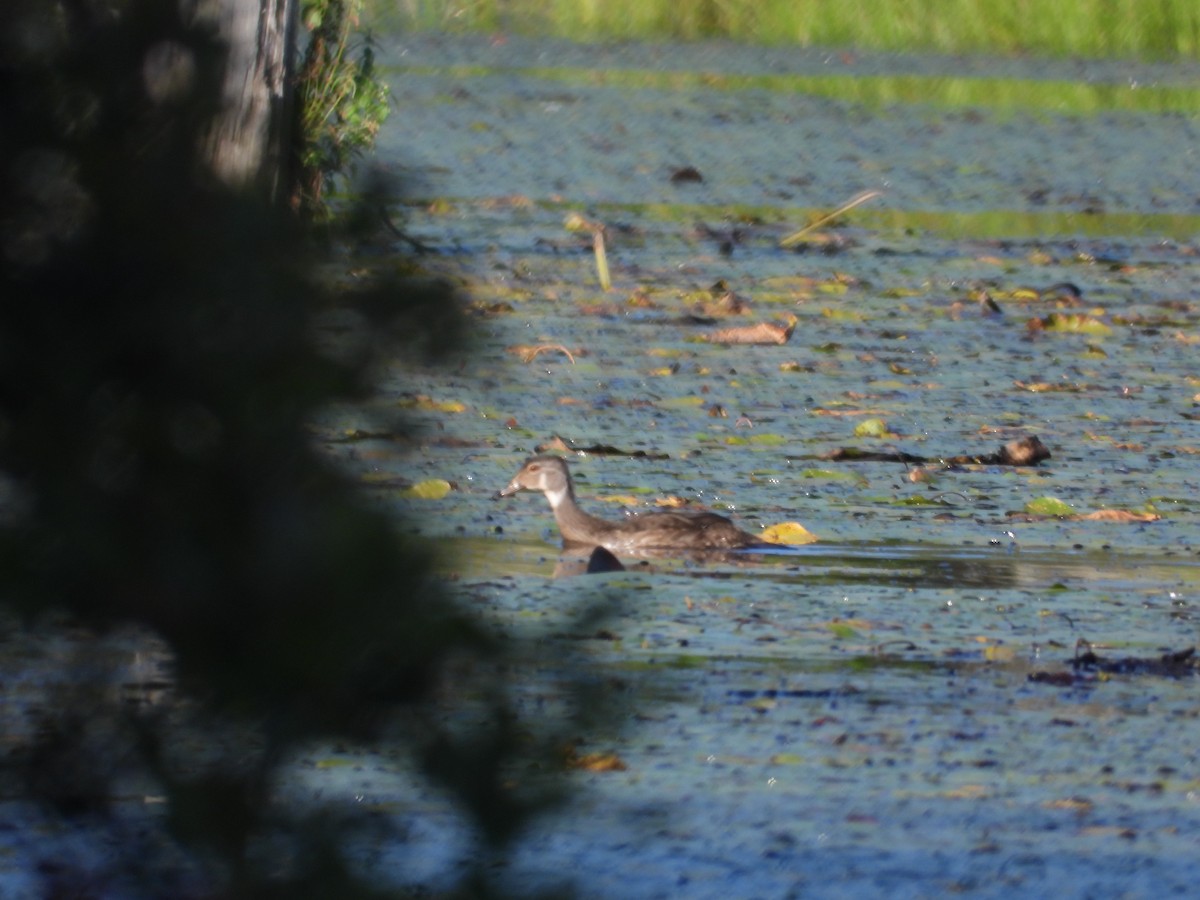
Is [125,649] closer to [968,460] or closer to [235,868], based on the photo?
[235,868]

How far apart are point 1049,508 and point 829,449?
81 cm

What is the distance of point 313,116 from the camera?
8.23 meters

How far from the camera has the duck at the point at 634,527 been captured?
573 centimetres

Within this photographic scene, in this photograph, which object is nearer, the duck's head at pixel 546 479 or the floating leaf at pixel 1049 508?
the duck's head at pixel 546 479

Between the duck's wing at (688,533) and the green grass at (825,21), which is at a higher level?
the duck's wing at (688,533)

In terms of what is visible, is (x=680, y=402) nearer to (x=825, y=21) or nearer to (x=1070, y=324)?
(x=1070, y=324)

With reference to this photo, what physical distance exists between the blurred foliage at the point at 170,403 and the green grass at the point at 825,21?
1509 cm

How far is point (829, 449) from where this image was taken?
23.0 feet

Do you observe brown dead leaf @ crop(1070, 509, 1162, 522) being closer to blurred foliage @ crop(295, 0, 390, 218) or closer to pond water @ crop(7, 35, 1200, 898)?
pond water @ crop(7, 35, 1200, 898)

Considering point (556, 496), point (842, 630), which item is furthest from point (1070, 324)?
point (842, 630)

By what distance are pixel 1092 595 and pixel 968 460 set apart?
1.46m

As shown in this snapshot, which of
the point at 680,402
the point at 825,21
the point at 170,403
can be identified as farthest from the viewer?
the point at 825,21

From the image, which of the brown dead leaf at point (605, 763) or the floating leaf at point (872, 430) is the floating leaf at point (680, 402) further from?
the brown dead leaf at point (605, 763)

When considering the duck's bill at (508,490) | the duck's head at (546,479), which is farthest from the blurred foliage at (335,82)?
the duck's head at (546,479)
